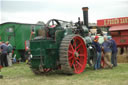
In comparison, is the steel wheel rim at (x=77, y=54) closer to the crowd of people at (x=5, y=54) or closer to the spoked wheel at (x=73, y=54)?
the spoked wheel at (x=73, y=54)

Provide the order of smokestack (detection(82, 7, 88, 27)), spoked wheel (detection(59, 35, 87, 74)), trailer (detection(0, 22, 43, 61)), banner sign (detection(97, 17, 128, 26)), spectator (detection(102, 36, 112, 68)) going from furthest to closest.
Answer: trailer (detection(0, 22, 43, 61)), banner sign (detection(97, 17, 128, 26)), smokestack (detection(82, 7, 88, 27)), spectator (detection(102, 36, 112, 68)), spoked wheel (detection(59, 35, 87, 74))

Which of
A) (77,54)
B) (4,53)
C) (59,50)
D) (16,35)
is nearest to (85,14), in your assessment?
(77,54)

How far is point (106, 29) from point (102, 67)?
515 centimetres

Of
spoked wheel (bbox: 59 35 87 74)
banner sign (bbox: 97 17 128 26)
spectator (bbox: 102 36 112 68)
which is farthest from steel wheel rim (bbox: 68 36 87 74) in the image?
banner sign (bbox: 97 17 128 26)

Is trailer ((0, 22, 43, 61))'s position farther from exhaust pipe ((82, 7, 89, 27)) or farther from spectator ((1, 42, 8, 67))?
exhaust pipe ((82, 7, 89, 27))

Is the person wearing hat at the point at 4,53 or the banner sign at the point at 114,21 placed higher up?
the banner sign at the point at 114,21

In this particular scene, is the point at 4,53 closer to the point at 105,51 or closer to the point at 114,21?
the point at 105,51

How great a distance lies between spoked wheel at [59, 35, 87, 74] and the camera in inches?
273

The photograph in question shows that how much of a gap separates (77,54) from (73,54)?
0.80ft

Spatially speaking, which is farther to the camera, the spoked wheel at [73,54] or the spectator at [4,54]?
the spectator at [4,54]

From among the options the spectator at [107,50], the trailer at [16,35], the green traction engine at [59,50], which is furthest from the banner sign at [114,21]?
the green traction engine at [59,50]

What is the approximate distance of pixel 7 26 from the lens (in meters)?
14.5

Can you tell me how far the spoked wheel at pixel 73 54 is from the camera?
22.8ft

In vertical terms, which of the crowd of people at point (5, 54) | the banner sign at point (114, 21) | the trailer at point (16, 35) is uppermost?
the banner sign at point (114, 21)
